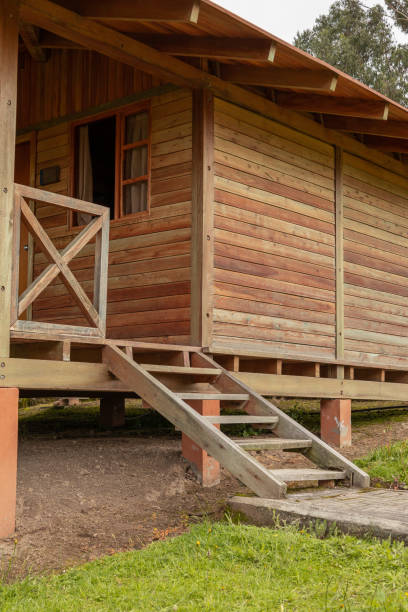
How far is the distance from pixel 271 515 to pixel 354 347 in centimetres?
523

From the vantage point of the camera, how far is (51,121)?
909cm

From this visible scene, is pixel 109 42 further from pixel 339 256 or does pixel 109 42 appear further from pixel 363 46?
pixel 363 46

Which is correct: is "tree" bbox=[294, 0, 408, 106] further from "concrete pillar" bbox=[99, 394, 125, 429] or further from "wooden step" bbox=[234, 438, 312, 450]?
"wooden step" bbox=[234, 438, 312, 450]

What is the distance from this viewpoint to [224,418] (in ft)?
20.6

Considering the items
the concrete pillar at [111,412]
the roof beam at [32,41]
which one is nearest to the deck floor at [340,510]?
the concrete pillar at [111,412]

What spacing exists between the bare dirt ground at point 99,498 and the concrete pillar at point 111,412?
1.78 m

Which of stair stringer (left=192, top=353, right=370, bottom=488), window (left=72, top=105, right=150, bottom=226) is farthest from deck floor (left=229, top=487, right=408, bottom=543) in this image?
window (left=72, top=105, right=150, bottom=226)

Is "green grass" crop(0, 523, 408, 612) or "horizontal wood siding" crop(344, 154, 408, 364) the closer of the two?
"green grass" crop(0, 523, 408, 612)

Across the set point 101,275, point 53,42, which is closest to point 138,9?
point 101,275

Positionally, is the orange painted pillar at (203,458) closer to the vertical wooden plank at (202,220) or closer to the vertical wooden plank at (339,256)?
the vertical wooden plank at (202,220)

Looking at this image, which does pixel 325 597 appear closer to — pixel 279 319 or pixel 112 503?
pixel 112 503

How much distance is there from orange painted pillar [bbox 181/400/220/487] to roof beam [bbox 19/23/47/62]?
192 inches

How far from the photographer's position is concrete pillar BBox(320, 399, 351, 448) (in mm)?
9109

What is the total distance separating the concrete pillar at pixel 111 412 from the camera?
10.0 meters
